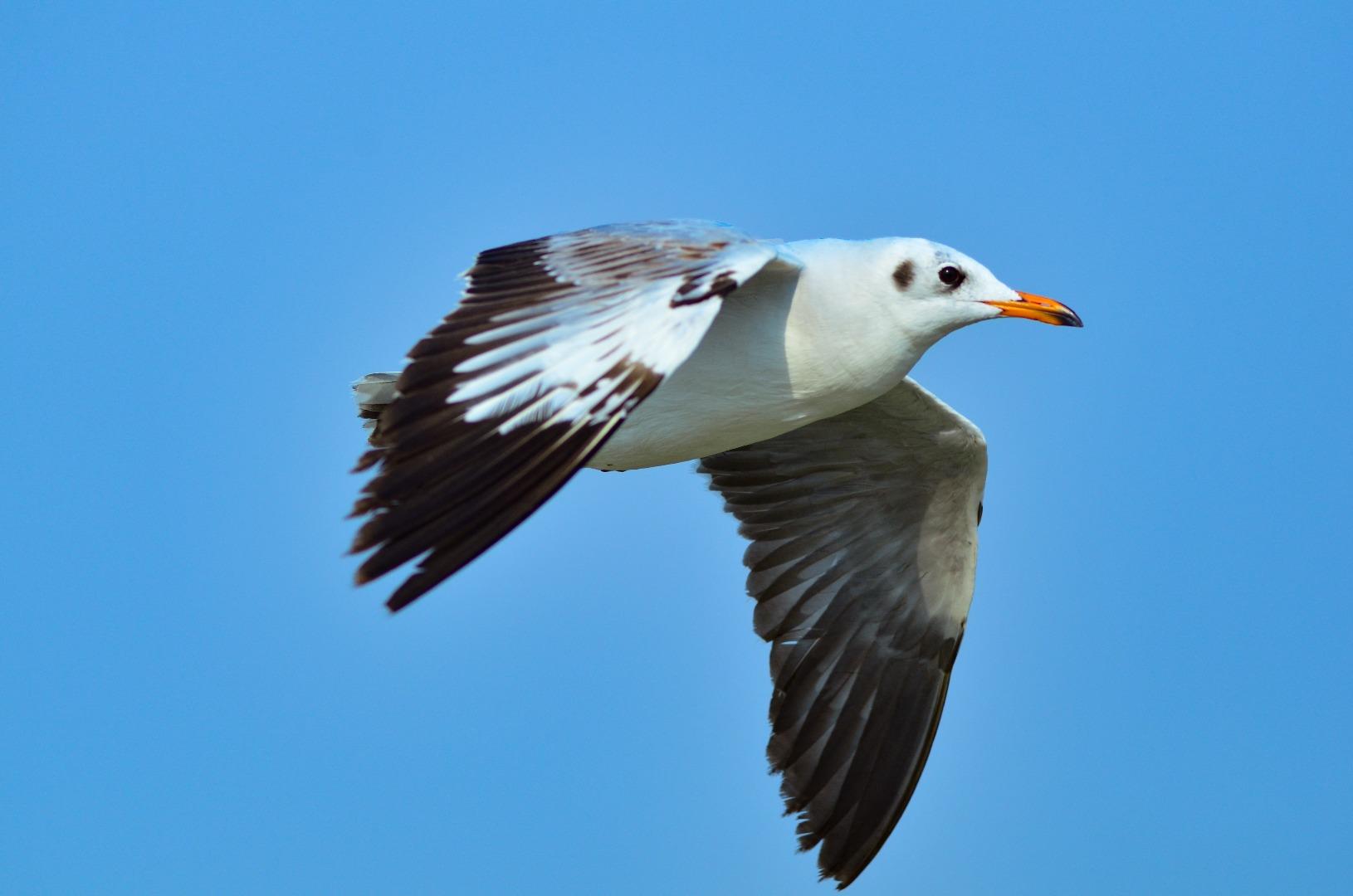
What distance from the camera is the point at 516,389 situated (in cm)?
541

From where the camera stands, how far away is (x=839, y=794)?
8820 millimetres

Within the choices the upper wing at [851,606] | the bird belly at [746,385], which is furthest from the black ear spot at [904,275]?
the upper wing at [851,606]

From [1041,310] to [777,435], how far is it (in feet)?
4.20

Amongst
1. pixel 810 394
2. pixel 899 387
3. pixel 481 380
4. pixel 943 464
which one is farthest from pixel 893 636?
pixel 481 380

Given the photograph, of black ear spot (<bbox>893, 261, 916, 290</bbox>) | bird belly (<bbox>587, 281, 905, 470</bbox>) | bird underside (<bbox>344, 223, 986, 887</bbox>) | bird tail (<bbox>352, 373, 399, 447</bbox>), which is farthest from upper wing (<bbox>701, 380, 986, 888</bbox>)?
bird tail (<bbox>352, 373, 399, 447</bbox>)

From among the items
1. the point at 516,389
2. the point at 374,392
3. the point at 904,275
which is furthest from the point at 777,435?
the point at 516,389

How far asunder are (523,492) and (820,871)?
4296 mm

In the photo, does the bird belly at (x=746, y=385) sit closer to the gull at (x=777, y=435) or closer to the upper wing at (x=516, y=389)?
the gull at (x=777, y=435)

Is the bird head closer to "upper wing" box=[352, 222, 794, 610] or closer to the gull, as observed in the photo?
the gull

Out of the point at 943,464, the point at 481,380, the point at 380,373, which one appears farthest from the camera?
the point at 943,464

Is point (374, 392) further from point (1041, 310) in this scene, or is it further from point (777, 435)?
point (1041, 310)

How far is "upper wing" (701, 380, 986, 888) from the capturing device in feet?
28.8

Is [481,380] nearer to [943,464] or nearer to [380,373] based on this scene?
[380,373]

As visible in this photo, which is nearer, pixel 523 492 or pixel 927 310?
pixel 523 492
